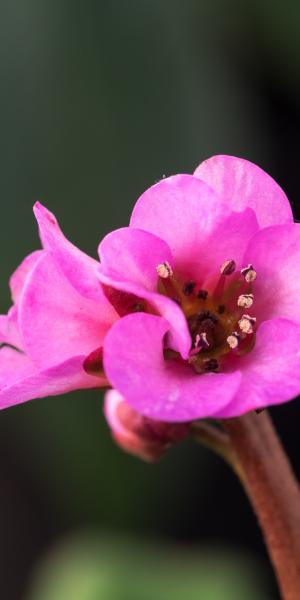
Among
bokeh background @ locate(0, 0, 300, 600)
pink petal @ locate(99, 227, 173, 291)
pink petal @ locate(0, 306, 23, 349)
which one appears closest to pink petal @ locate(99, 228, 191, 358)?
pink petal @ locate(99, 227, 173, 291)

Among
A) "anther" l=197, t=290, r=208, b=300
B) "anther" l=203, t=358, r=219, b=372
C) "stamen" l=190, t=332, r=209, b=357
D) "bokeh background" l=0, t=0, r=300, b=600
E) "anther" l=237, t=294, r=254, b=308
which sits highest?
"anther" l=237, t=294, r=254, b=308

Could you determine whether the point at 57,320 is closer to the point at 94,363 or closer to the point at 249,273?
the point at 94,363

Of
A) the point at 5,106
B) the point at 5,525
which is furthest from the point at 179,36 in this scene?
the point at 5,525

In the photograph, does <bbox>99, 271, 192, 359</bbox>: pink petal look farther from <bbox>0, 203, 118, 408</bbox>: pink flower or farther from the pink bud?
the pink bud

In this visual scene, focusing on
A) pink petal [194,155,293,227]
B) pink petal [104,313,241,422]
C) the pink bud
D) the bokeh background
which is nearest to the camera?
pink petal [104,313,241,422]

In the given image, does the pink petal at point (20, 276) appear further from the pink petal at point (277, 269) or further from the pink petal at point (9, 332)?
the pink petal at point (277, 269)

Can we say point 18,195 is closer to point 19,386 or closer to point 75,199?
point 75,199

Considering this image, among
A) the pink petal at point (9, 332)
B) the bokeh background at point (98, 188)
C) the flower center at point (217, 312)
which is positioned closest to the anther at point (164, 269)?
the flower center at point (217, 312)
